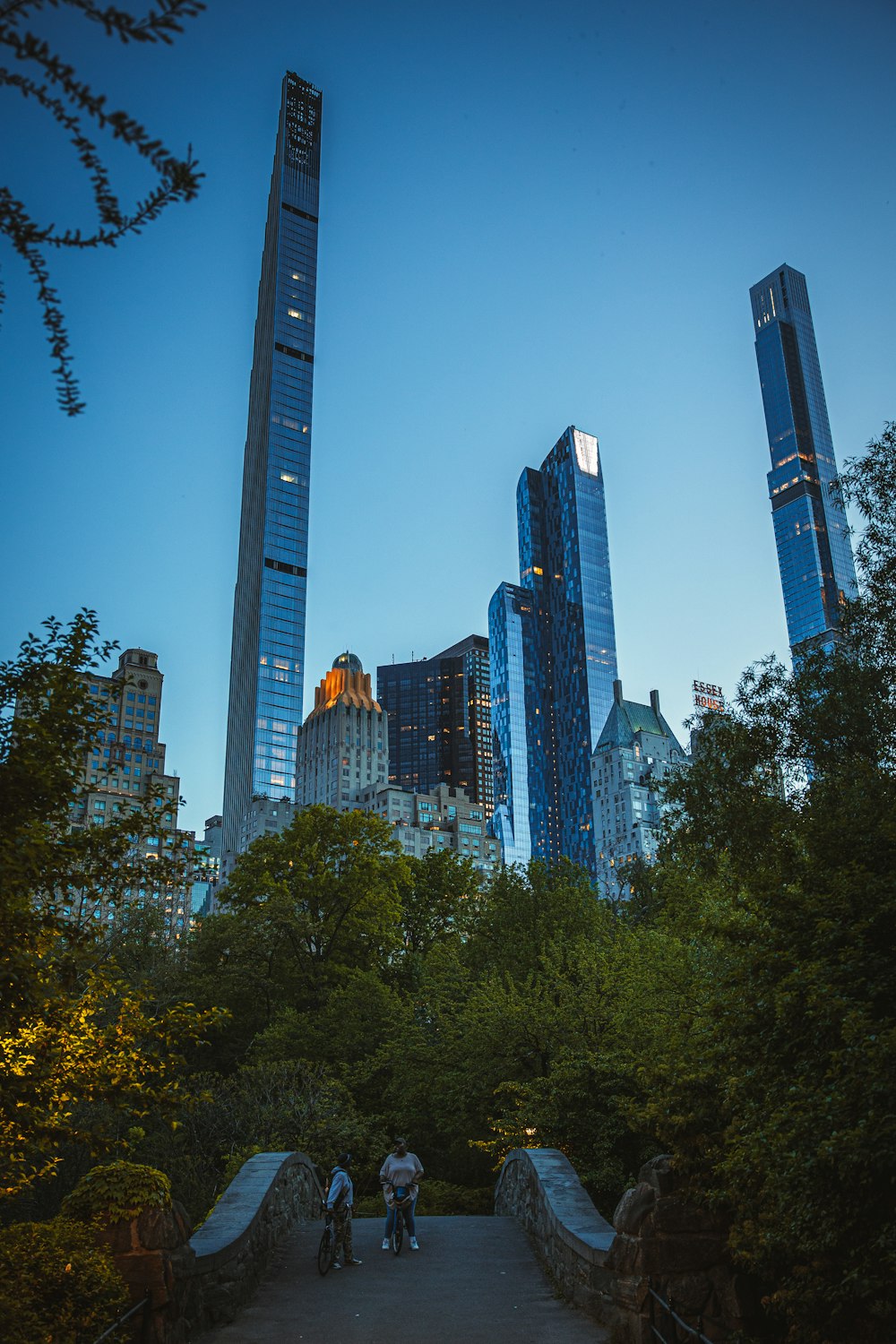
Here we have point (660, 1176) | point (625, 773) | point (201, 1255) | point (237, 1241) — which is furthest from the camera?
point (625, 773)

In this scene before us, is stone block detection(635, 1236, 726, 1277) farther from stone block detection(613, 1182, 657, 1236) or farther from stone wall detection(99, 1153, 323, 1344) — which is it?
stone wall detection(99, 1153, 323, 1344)

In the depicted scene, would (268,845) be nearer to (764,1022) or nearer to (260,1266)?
(260,1266)

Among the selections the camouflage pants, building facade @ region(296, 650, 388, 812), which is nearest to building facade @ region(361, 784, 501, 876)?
building facade @ region(296, 650, 388, 812)

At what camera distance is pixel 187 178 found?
3057 mm

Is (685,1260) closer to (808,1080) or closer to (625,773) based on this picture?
(808,1080)

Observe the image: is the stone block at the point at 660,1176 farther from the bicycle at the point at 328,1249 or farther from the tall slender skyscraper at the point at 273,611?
the tall slender skyscraper at the point at 273,611

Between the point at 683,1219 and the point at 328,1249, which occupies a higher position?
the point at 683,1219

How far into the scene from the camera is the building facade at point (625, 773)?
584 feet

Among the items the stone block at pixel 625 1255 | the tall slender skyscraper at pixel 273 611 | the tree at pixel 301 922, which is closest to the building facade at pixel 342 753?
the tall slender skyscraper at pixel 273 611

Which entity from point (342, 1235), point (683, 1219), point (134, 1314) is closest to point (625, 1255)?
point (683, 1219)

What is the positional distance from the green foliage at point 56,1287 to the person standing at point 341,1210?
4719 mm

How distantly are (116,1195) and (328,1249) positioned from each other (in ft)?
16.3

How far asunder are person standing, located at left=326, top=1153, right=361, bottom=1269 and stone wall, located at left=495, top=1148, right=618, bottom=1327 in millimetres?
2380

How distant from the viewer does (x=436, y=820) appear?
16175cm
